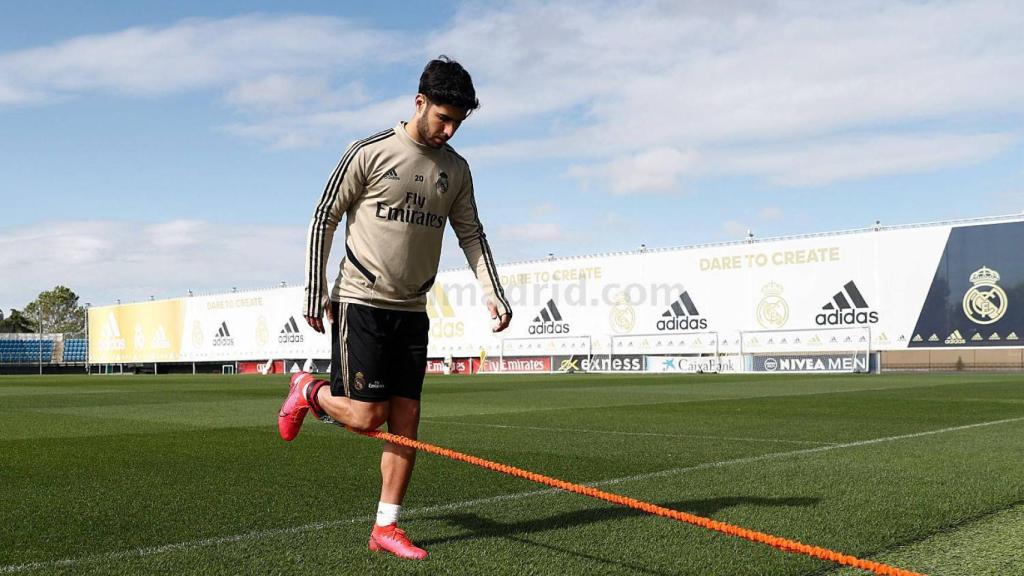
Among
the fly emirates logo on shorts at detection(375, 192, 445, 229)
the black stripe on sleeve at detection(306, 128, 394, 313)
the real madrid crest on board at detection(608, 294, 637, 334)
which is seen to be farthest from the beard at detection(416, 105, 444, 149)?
the real madrid crest on board at detection(608, 294, 637, 334)

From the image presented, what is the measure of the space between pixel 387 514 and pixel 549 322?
4579 centimetres

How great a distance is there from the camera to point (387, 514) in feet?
13.4

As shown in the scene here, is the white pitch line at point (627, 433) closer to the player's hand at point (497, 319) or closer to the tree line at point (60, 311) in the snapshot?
the player's hand at point (497, 319)

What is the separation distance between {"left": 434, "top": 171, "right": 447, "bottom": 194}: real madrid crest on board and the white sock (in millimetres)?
1426

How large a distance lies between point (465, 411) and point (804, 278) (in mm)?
29925

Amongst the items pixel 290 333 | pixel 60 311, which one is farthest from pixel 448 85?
pixel 60 311

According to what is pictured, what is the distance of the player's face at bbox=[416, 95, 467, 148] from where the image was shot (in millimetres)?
3982

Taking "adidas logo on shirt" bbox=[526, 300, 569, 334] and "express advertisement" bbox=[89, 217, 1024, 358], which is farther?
"adidas logo on shirt" bbox=[526, 300, 569, 334]

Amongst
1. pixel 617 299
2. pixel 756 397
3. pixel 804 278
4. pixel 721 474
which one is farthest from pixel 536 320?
pixel 721 474

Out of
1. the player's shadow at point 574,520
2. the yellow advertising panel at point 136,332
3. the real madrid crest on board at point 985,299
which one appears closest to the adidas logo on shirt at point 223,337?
the yellow advertising panel at point 136,332

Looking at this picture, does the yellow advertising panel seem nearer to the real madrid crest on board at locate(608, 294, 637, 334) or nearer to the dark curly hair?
the real madrid crest on board at locate(608, 294, 637, 334)

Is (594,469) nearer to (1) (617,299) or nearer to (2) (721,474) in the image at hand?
(2) (721,474)

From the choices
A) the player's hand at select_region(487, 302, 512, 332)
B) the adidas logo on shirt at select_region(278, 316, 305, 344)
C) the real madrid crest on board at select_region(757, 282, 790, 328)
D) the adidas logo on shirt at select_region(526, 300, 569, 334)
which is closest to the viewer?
the player's hand at select_region(487, 302, 512, 332)

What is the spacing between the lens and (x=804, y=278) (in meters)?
40.7
